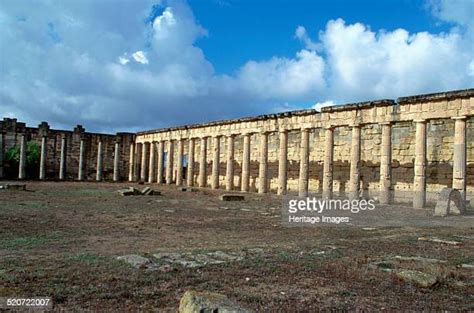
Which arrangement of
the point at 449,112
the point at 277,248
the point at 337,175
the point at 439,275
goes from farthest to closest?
1. the point at 337,175
2. the point at 449,112
3. the point at 277,248
4. the point at 439,275

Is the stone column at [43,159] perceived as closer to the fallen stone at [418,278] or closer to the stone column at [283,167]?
the stone column at [283,167]

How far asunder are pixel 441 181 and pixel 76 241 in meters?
18.7

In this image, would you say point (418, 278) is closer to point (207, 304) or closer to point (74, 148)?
point (207, 304)

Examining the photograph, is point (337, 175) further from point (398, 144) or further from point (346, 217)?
point (346, 217)

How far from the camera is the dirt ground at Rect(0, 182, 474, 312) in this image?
466 centimetres

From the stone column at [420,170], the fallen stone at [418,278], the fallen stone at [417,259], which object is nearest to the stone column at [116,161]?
the stone column at [420,170]

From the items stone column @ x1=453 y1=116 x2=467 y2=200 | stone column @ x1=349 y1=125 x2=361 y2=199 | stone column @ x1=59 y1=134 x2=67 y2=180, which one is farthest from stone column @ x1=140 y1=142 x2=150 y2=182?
stone column @ x1=453 y1=116 x2=467 y2=200

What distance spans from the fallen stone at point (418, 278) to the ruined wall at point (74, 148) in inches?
1469

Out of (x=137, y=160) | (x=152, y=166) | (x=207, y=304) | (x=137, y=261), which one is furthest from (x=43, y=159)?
(x=207, y=304)

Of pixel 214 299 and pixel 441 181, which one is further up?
pixel 441 181

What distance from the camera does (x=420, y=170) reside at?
18719mm

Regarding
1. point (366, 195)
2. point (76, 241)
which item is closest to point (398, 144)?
point (366, 195)

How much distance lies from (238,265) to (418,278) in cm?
243

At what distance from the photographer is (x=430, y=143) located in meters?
21.9
